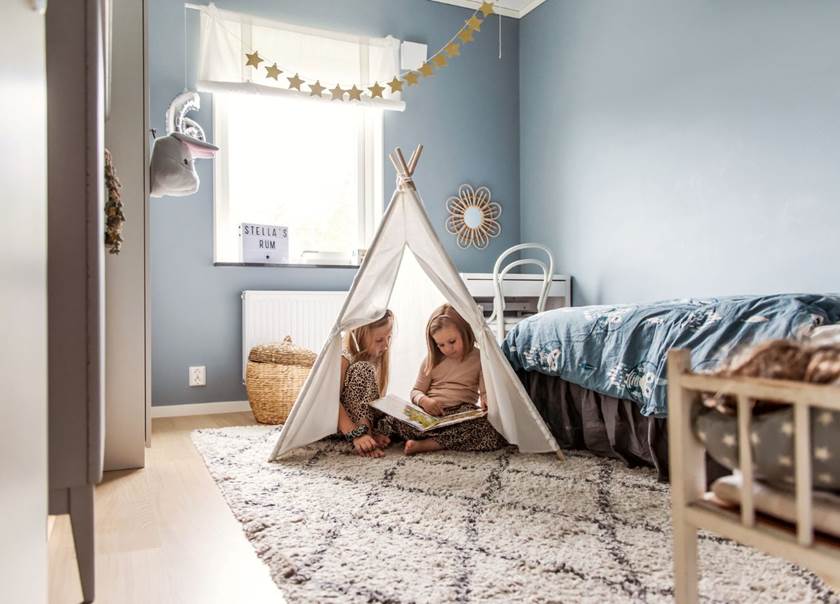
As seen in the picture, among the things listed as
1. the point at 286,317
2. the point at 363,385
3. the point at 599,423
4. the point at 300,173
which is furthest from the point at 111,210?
the point at 300,173

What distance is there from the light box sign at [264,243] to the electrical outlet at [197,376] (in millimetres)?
683

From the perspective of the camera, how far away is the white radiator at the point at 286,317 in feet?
12.2

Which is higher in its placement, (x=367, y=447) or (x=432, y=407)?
(x=432, y=407)

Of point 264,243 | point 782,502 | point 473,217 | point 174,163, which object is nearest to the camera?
point 782,502

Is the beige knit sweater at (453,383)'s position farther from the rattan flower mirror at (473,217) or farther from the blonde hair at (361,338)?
the rattan flower mirror at (473,217)

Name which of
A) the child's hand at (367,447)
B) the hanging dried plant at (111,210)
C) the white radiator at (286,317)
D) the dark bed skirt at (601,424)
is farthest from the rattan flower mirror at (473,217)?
the hanging dried plant at (111,210)

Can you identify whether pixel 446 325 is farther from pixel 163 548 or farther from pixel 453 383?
pixel 163 548

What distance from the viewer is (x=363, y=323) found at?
2.62 metres

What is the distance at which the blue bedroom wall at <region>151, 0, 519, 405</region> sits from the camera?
12.0 feet

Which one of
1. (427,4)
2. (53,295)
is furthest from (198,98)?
(53,295)

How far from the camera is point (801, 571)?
4.61ft

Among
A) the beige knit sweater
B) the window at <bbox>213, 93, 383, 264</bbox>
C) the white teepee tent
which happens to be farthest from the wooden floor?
the window at <bbox>213, 93, 383, 264</bbox>

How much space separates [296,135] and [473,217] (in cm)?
133

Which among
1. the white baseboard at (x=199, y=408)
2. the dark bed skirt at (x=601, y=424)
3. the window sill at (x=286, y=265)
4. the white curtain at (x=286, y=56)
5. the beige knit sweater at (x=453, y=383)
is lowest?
the white baseboard at (x=199, y=408)
